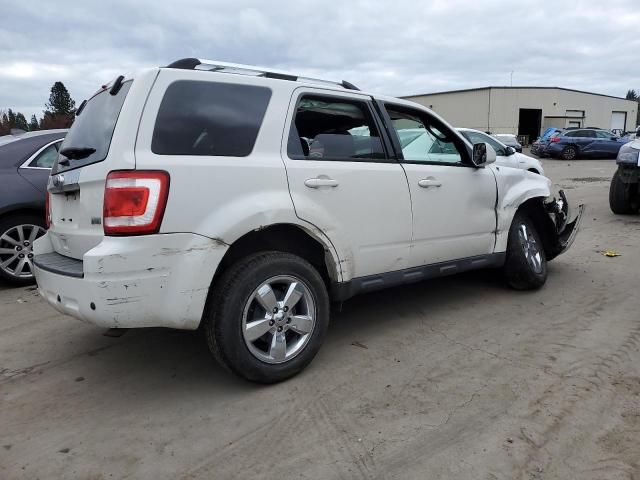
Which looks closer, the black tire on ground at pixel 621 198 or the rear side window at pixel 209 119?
the rear side window at pixel 209 119

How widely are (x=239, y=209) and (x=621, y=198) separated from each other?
864cm

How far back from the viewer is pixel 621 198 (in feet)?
30.6

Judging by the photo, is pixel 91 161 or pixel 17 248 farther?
pixel 17 248

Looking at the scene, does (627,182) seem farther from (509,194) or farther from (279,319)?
(279,319)

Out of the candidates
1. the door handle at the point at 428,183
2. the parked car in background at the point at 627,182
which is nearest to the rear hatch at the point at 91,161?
the door handle at the point at 428,183

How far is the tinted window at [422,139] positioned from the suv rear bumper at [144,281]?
72.7 inches

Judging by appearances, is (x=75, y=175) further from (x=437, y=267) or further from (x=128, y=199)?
(x=437, y=267)

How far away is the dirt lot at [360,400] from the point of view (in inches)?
97.7

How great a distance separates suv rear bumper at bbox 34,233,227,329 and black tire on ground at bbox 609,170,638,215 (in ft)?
28.5

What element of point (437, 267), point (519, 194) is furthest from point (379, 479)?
point (519, 194)

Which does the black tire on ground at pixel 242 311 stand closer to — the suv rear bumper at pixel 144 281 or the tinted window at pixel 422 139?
the suv rear bumper at pixel 144 281

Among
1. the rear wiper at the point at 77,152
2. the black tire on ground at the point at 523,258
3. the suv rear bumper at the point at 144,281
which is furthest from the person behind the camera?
the black tire on ground at the point at 523,258

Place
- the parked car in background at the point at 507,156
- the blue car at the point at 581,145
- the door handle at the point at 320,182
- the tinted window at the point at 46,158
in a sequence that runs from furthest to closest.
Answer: the blue car at the point at 581,145 → the parked car in background at the point at 507,156 → the tinted window at the point at 46,158 → the door handle at the point at 320,182

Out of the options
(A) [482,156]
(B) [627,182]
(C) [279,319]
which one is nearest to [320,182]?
(C) [279,319]
